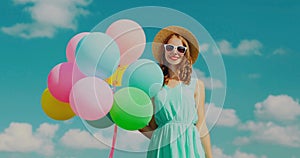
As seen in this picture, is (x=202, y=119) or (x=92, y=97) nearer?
(x=92, y=97)

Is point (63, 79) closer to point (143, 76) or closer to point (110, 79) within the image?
point (110, 79)

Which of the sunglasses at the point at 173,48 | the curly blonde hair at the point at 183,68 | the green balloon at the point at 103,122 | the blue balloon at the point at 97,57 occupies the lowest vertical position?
the green balloon at the point at 103,122

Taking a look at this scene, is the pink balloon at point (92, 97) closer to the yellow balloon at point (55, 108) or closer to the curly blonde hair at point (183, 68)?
the yellow balloon at point (55, 108)

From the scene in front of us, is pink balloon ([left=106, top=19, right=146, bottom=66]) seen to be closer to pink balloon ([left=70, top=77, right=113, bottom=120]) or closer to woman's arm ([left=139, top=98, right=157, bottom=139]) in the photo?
pink balloon ([left=70, top=77, right=113, bottom=120])

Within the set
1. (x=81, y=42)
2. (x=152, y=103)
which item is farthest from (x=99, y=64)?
(x=152, y=103)

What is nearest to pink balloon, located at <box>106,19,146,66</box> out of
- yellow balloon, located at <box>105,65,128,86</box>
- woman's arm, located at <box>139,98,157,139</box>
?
yellow balloon, located at <box>105,65,128,86</box>

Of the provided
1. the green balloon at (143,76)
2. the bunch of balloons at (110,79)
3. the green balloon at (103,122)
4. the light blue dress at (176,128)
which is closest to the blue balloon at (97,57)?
the bunch of balloons at (110,79)

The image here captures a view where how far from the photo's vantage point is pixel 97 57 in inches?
159

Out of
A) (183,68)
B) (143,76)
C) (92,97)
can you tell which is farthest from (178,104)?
(92,97)

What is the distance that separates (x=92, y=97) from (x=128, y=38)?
561 millimetres

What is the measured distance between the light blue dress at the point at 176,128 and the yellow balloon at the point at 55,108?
0.69m

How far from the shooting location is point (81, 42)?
4129mm

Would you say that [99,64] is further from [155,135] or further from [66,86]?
[155,135]

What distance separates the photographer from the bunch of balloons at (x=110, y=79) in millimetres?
3955
